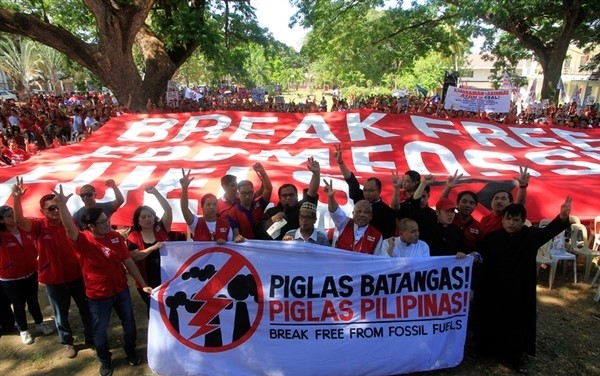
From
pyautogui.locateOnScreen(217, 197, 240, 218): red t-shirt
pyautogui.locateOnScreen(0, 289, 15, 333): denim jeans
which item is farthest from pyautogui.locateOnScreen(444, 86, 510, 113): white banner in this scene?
pyautogui.locateOnScreen(0, 289, 15, 333): denim jeans

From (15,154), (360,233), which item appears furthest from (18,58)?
(360,233)

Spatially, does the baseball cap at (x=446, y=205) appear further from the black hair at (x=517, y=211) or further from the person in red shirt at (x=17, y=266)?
the person in red shirt at (x=17, y=266)

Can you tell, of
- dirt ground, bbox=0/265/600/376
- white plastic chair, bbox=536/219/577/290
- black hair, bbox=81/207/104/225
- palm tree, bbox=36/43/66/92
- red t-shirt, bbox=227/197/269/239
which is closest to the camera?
black hair, bbox=81/207/104/225

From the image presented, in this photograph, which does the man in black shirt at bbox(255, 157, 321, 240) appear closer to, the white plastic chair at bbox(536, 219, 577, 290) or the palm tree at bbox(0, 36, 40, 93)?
the white plastic chair at bbox(536, 219, 577, 290)

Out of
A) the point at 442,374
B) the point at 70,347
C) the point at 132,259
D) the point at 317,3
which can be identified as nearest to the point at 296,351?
the point at 442,374


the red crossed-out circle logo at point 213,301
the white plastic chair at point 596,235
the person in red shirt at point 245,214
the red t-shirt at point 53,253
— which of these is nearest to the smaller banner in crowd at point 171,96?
the person in red shirt at point 245,214

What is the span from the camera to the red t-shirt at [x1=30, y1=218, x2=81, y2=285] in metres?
3.70

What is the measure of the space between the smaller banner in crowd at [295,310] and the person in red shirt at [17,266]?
1.60m

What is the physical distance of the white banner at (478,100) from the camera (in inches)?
460

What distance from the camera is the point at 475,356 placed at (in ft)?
12.9

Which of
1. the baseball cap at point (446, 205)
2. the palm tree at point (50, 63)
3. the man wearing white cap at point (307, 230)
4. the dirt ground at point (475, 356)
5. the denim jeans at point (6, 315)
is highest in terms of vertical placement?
the palm tree at point (50, 63)

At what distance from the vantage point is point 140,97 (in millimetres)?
12438

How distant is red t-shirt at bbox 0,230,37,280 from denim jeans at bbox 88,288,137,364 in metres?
1.09

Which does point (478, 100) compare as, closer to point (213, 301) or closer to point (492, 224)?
point (492, 224)
